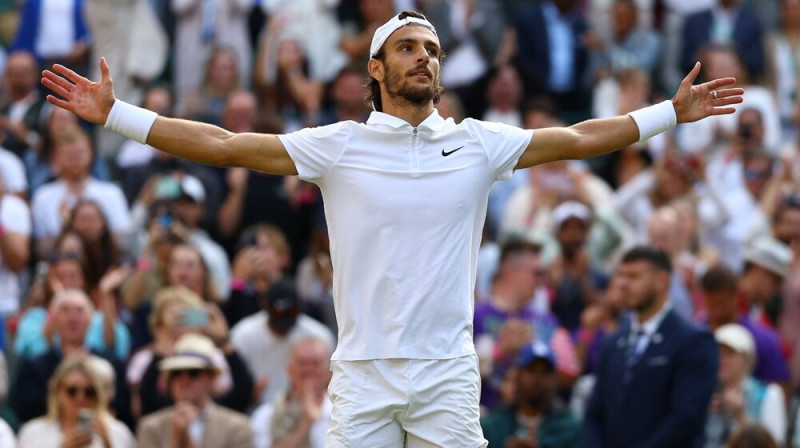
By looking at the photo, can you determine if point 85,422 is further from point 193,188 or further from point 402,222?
point 402,222

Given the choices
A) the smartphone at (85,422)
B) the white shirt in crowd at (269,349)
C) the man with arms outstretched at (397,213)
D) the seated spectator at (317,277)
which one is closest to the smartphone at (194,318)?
the white shirt in crowd at (269,349)

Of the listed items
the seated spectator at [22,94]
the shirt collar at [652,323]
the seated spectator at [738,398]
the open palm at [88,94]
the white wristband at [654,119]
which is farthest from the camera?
the seated spectator at [22,94]

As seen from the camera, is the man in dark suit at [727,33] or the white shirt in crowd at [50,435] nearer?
the white shirt in crowd at [50,435]

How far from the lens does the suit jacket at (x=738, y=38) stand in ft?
56.4

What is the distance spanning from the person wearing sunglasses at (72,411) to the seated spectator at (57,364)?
0.72 metres

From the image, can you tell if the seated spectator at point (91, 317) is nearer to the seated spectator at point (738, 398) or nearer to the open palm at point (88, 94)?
the seated spectator at point (738, 398)

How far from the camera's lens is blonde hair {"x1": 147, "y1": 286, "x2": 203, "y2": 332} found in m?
11.9

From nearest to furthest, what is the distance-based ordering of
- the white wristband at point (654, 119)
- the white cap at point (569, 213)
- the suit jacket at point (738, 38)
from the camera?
the white wristband at point (654, 119) < the white cap at point (569, 213) < the suit jacket at point (738, 38)

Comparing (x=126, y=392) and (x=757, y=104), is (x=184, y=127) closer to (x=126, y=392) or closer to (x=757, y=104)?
(x=126, y=392)

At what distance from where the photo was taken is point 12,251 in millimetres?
13203

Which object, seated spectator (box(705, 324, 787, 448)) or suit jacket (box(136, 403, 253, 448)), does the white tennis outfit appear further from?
seated spectator (box(705, 324, 787, 448))

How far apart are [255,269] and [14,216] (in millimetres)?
1953

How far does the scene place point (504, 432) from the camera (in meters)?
10.9

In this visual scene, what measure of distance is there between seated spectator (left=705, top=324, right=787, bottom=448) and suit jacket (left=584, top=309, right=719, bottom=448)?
40.6 inches
